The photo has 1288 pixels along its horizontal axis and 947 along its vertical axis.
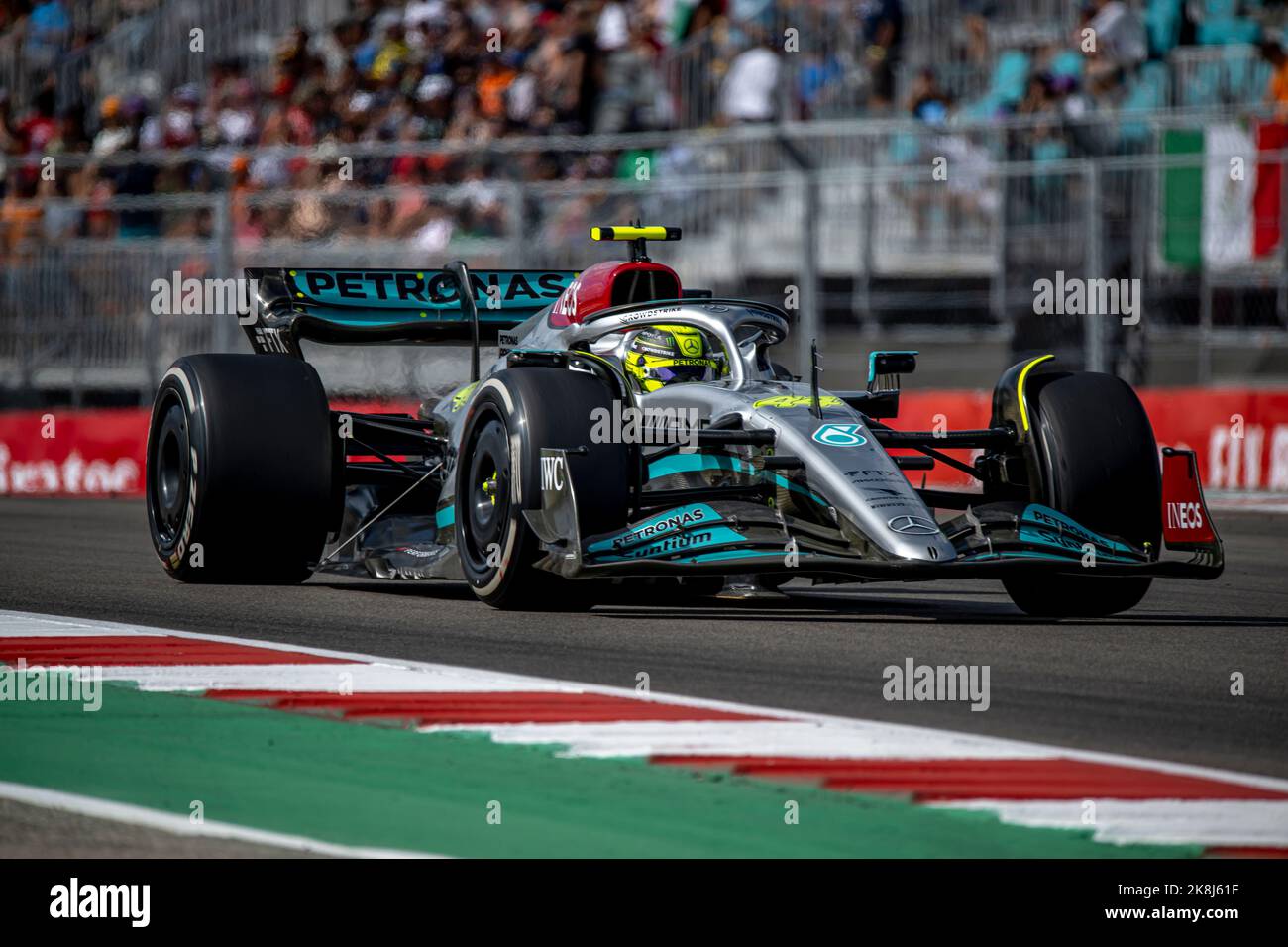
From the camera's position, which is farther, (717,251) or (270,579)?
(717,251)

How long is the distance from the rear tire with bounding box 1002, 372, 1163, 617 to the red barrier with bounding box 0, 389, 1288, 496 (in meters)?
6.36

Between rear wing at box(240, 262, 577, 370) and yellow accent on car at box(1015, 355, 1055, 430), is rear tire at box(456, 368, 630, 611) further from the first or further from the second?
rear wing at box(240, 262, 577, 370)

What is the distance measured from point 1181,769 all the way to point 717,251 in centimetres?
1225

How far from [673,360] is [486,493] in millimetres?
956

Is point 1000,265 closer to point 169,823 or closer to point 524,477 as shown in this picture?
point 524,477

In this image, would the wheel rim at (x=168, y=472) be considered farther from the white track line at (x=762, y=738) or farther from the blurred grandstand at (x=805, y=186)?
the blurred grandstand at (x=805, y=186)

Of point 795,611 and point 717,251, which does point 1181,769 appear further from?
point 717,251

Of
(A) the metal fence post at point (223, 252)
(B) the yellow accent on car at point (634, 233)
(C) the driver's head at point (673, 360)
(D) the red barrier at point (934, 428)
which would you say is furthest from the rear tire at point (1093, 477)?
(A) the metal fence post at point (223, 252)

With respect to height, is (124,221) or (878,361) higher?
(124,221)

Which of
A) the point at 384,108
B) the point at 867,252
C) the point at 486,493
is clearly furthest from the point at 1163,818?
the point at 384,108

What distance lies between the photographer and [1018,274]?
53.4 ft

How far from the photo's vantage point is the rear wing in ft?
34.0

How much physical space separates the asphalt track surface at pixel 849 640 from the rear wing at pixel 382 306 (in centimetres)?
123
